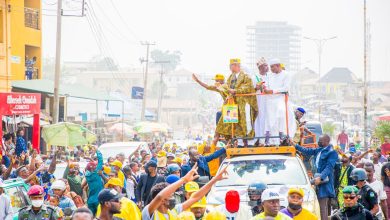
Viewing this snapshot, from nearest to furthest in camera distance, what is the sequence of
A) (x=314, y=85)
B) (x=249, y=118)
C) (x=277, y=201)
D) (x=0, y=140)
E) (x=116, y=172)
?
(x=277, y=201) < (x=116, y=172) < (x=249, y=118) < (x=0, y=140) < (x=314, y=85)

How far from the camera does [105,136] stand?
190 feet

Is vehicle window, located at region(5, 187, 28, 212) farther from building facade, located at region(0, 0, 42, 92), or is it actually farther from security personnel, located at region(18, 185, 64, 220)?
building facade, located at region(0, 0, 42, 92)

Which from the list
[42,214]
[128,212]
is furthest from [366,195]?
[42,214]

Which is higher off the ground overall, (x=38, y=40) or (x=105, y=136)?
(x=38, y=40)

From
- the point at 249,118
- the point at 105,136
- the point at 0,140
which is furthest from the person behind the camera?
the point at 105,136

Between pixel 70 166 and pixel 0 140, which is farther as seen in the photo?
pixel 0 140

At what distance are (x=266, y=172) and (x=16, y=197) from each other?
12.5 feet

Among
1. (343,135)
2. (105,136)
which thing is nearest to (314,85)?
(105,136)

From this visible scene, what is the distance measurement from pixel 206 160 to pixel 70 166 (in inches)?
104

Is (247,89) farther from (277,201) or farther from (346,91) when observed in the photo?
Answer: (346,91)

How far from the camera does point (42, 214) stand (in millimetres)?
10797

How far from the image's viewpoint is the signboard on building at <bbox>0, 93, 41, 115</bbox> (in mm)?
27078

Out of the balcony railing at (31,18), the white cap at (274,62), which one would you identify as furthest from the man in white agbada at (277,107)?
the balcony railing at (31,18)

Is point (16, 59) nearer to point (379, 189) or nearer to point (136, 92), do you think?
point (379, 189)
